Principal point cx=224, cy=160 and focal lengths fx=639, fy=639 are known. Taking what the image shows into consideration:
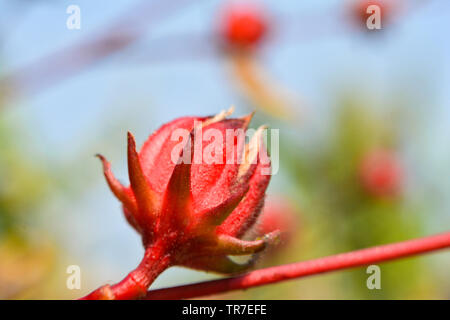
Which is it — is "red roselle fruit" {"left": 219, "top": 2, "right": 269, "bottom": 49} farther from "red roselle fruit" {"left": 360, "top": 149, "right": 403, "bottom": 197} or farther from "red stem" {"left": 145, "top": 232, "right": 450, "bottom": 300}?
"red stem" {"left": 145, "top": 232, "right": 450, "bottom": 300}

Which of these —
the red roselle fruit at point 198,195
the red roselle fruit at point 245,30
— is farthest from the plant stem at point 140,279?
the red roselle fruit at point 245,30

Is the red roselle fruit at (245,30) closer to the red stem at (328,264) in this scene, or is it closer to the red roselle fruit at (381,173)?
the red roselle fruit at (381,173)

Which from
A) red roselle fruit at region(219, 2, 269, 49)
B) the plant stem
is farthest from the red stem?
red roselle fruit at region(219, 2, 269, 49)

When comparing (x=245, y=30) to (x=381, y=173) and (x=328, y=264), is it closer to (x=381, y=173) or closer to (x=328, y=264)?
(x=381, y=173)

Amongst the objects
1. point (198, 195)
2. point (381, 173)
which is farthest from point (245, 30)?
point (198, 195)

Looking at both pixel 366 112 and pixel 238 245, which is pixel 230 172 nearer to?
pixel 238 245

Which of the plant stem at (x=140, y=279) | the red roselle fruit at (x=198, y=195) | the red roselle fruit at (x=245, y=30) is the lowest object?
the plant stem at (x=140, y=279)

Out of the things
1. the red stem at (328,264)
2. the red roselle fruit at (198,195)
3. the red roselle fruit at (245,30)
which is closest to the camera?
the red stem at (328,264)
